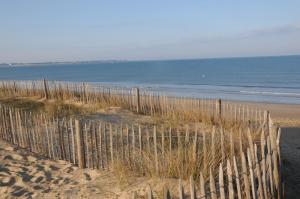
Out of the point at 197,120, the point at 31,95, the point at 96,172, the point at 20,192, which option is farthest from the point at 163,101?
the point at 31,95

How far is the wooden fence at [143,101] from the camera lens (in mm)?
10391

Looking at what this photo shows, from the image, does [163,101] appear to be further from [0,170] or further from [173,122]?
[0,170]

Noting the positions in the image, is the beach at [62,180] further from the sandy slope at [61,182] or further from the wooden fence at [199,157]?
the wooden fence at [199,157]

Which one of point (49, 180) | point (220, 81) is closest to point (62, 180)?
point (49, 180)

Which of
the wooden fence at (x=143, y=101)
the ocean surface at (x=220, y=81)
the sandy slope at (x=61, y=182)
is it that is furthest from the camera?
the ocean surface at (x=220, y=81)

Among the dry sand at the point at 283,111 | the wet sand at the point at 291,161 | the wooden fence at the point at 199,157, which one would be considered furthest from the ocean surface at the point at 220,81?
the wooden fence at the point at 199,157

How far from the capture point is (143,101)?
522 inches

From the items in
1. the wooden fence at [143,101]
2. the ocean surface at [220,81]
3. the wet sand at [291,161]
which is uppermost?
the wooden fence at [143,101]

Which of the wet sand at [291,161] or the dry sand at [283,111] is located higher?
the wet sand at [291,161]

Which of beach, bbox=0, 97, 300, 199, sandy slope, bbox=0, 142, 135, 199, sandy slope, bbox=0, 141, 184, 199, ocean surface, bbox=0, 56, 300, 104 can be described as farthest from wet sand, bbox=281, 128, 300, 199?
ocean surface, bbox=0, 56, 300, 104

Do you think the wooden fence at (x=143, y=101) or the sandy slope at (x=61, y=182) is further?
the wooden fence at (x=143, y=101)

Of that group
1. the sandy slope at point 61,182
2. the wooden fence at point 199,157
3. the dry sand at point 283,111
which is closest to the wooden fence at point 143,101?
the wooden fence at point 199,157

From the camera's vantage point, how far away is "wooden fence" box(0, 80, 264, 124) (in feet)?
34.1

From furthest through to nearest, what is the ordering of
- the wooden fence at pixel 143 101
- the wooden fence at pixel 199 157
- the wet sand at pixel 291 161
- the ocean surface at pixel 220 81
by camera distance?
the ocean surface at pixel 220 81 < the wooden fence at pixel 143 101 < the wet sand at pixel 291 161 < the wooden fence at pixel 199 157
